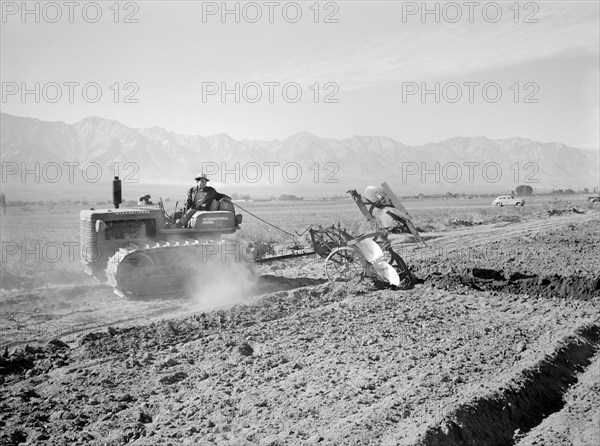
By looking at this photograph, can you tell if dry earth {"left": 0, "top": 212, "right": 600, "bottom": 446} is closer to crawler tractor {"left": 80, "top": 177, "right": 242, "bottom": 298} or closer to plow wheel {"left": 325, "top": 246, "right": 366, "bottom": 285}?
crawler tractor {"left": 80, "top": 177, "right": 242, "bottom": 298}

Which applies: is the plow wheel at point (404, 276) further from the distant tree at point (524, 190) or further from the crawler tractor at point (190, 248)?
the distant tree at point (524, 190)

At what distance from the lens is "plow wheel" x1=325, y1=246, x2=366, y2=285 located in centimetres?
1195

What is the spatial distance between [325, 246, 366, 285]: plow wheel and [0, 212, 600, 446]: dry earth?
0.67 meters

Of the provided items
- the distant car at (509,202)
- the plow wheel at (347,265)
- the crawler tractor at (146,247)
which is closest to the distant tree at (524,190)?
the distant car at (509,202)

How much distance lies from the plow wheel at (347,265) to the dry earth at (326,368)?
2.20 ft

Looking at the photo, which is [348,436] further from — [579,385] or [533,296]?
[533,296]

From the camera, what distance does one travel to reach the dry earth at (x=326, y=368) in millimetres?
5410

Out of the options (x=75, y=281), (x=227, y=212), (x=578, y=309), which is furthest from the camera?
(x=75, y=281)

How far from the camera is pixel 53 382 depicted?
6.96 m

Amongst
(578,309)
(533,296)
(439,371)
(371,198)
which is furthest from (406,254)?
(439,371)

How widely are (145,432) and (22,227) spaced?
1271 inches

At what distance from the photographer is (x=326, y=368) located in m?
6.91

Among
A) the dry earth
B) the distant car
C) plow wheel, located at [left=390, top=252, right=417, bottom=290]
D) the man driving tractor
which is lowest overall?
the dry earth

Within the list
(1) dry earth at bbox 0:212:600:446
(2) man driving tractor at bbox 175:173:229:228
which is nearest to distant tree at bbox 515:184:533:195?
(1) dry earth at bbox 0:212:600:446
